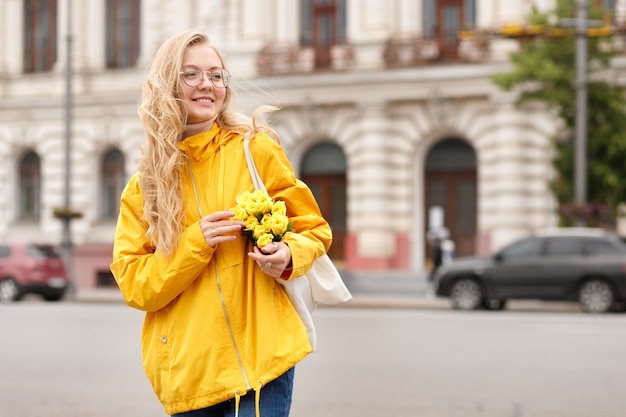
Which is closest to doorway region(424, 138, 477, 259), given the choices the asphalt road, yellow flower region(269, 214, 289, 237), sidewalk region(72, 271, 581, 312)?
sidewalk region(72, 271, 581, 312)

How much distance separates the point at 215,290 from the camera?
137 inches

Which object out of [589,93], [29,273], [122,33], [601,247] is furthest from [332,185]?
[601,247]

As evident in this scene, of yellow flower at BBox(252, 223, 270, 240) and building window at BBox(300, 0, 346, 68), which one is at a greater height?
building window at BBox(300, 0, 346, 68)

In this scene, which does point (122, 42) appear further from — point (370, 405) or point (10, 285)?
point (370, 405)

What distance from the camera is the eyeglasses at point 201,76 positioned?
3.58 m

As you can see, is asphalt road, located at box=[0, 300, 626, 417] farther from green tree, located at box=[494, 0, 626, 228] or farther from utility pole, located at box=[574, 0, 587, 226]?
green tree, located at box=[494, 0, 626, 228]

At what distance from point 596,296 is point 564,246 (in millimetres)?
1194

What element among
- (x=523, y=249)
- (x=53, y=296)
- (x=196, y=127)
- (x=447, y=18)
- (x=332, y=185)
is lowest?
(x=53, y=296)

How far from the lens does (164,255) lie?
3.48 meters

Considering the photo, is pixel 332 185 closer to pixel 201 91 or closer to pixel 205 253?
pixel 201 91

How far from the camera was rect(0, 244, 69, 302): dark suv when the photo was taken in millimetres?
25984

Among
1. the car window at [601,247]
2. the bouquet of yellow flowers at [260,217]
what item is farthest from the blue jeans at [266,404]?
the car window at [601,247]

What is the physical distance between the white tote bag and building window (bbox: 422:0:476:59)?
26.4 metres

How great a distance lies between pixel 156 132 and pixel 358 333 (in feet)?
39.1
